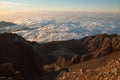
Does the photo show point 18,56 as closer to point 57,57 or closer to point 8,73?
point 57,57

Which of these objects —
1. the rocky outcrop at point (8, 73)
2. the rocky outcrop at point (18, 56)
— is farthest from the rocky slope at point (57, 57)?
the rocky outcrop at point (8, 73)

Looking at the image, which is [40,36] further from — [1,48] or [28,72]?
[28,72]

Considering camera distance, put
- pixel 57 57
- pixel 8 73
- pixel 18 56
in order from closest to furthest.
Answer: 1. pixel 8 73
2. pixel 18 56
3. pixel 57 57

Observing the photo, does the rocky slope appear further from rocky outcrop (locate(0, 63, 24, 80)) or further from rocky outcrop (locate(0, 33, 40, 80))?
rocky outcrop (locate(0, 63, 24, 80))

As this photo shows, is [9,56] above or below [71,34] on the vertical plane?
above

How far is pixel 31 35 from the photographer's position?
143m

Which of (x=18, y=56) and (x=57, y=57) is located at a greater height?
(x=18, y=56)

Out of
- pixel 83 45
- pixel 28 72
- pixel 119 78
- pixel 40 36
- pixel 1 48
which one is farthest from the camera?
pixel 40 36

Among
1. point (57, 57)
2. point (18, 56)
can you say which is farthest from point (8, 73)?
point (57, 57)

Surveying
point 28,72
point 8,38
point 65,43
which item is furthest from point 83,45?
point 28,72

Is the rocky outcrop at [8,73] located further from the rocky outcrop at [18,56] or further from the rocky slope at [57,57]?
the rocky outcrop at [18,56]

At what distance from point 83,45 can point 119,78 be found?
4338cm

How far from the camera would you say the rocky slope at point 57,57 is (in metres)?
29.3

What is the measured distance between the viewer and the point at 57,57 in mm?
48375
